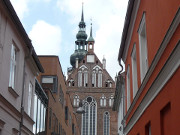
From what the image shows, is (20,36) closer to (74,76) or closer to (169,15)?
(169,15)

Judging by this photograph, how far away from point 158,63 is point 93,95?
60468mm

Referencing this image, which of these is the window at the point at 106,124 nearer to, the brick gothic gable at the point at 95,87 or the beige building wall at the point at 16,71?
the brick gothic gable at the point at 95,87

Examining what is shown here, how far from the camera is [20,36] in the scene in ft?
42.9

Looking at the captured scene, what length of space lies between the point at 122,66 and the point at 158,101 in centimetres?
844

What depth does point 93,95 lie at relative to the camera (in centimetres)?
6794

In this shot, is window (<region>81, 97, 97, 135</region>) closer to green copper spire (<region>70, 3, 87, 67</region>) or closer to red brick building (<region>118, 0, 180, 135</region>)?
green copper spire (<region>70, 3, 87, 67</region>)

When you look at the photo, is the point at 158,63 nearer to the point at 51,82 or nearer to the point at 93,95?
the point at 51,82

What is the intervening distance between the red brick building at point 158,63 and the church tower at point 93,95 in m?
55.2

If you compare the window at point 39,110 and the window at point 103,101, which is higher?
the window at point 103,101

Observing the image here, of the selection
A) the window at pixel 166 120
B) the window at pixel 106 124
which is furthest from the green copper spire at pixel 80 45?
the window at pixel 166 120

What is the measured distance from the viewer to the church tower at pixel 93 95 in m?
66.9

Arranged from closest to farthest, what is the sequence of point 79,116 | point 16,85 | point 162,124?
point 162,124
point 16,85
point 79,116

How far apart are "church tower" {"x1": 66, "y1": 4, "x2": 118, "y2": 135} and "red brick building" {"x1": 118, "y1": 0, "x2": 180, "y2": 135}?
55.2 m

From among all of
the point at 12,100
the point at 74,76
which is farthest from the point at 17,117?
the point at 74,76
